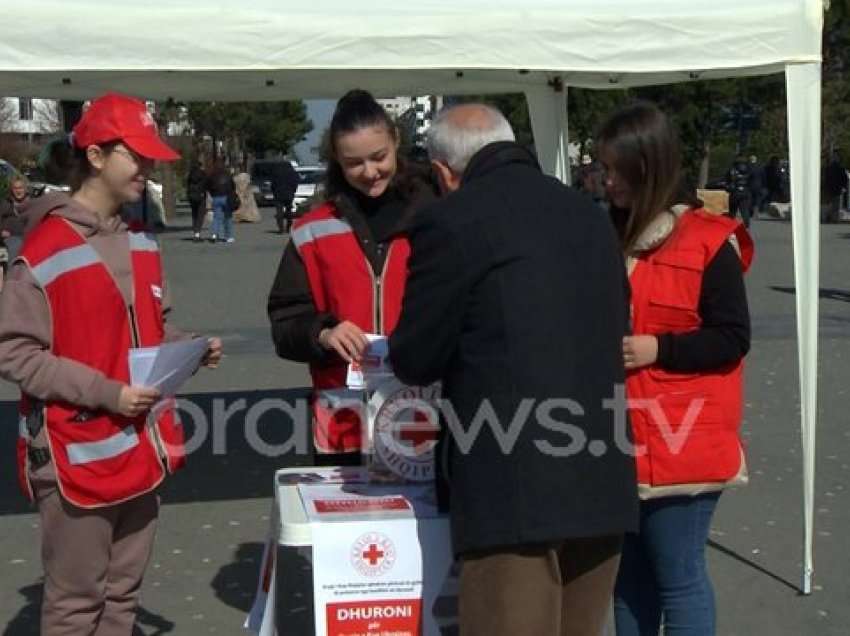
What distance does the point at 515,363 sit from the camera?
3152 millimetres

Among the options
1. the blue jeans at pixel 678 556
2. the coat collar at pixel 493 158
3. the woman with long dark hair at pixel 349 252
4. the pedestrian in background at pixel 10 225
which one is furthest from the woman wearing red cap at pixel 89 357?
the pedestrian in background at pixel 10 225

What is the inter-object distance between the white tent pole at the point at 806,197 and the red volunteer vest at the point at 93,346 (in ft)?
8.59

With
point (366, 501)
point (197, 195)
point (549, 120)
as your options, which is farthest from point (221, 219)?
point (366, 501)

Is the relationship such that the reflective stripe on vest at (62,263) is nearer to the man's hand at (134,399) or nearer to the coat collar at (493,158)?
the man's hand at (134,399)

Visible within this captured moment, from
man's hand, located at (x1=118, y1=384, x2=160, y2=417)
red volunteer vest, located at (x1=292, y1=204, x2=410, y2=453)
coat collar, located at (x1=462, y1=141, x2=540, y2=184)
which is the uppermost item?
coat collar, located at (x1=462, y1=141, x2=540, y2=184)

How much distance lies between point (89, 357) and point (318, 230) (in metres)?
0.83

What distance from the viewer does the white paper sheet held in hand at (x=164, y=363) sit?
384 cm

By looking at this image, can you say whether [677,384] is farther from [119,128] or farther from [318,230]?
[119,128]

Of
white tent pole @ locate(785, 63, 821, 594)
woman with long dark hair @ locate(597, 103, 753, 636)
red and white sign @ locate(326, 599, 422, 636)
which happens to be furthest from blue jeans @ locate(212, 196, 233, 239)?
red and white sign @ locate(326, 599, 422, 636)

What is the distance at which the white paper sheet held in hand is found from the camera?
12.6ft

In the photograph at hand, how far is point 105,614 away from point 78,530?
35 cm

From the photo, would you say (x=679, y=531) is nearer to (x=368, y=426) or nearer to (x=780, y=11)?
(x=368, y=426)

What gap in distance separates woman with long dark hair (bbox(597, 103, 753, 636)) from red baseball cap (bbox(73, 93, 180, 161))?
125cm

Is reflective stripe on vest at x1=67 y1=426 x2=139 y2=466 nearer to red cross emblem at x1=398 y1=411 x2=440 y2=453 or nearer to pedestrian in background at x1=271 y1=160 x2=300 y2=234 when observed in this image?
red cross emblem at x1=398 y1=411 x2=440 y2=453
